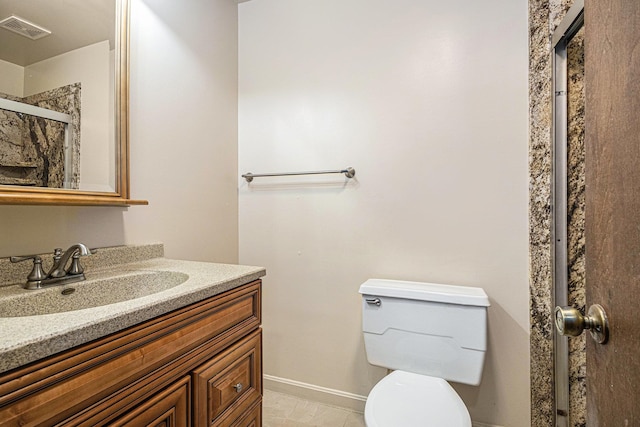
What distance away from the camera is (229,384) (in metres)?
0.96

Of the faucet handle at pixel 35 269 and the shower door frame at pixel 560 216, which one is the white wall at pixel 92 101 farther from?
the shower door frame at pixel 560 216

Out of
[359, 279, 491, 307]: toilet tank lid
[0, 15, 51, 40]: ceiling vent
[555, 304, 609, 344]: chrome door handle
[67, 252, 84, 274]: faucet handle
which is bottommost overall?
[359, 279, 491, 307]: toilet tank lid

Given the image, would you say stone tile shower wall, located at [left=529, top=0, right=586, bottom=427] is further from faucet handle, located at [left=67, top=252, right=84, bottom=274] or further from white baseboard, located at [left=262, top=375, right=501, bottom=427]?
faucet handle, located at [left=67, top=252, right=84, bottom=274]

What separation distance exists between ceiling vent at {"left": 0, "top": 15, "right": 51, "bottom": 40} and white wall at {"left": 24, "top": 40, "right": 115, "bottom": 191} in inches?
2.8

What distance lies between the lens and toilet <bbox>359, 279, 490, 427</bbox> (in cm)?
113

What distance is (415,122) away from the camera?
61.1 inches

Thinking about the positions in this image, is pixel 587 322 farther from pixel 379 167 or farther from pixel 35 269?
pixel 35 269

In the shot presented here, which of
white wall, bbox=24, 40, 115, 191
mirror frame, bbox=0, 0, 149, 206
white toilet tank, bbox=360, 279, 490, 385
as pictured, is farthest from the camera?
white toilet tank, bbox=360, 279, 490, 385

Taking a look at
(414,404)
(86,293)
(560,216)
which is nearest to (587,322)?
(414,404)

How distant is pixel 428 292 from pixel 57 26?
1.71 m

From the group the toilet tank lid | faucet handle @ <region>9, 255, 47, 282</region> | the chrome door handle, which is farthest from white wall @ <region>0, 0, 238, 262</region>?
the chrome door handle

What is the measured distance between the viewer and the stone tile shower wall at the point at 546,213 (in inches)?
46.1


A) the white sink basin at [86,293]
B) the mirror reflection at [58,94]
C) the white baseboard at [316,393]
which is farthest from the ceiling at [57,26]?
the white baseboard at [316,393]

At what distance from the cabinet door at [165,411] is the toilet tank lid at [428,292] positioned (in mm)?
843
